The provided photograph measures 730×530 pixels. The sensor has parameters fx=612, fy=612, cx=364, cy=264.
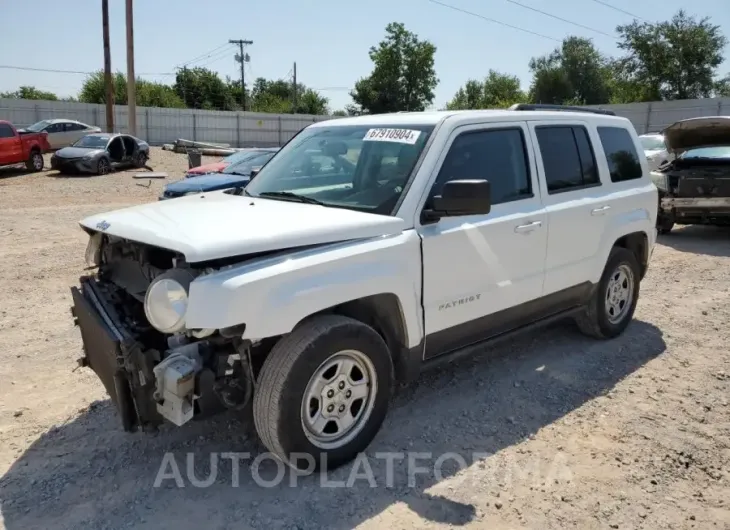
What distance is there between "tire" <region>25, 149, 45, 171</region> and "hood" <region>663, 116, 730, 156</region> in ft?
62.9

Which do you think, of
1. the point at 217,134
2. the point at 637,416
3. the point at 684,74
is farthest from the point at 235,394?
the point at 684,74

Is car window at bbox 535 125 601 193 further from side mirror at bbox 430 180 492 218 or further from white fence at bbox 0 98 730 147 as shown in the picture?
white fence at bbox 0 98 730 147

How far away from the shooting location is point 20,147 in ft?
64.9

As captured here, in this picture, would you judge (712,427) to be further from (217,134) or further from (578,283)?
(217,134)

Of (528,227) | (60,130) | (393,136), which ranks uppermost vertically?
(60,130)

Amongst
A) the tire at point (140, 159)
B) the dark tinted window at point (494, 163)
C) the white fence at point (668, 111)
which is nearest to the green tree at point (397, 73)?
the white fence at point (668, 111)

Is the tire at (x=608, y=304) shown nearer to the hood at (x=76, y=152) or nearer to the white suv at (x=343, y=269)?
the white suv at (x=343, y=269)

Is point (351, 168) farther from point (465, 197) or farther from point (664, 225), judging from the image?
point (664, 225)

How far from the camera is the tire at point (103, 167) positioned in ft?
67.7

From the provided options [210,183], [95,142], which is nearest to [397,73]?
[95,142]

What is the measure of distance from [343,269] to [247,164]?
10099mm

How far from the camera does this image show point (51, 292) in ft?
22.1

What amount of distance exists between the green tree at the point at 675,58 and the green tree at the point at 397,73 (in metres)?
18.6

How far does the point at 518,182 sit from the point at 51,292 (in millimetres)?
5221
